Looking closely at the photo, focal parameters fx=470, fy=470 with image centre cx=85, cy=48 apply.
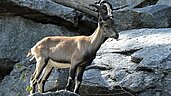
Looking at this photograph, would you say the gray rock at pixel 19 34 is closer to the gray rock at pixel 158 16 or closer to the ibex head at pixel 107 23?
the gray rock at pixel 158 16

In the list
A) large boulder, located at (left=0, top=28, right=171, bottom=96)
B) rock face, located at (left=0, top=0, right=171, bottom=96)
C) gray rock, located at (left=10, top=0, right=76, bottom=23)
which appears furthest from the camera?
gray rock, located at (left=10, top=0, right=76, bottom=23)

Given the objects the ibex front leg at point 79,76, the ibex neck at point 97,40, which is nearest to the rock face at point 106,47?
the ibex front leg at point 79,76

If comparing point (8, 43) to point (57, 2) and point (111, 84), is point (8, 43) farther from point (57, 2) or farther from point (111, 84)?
point (111, 84)

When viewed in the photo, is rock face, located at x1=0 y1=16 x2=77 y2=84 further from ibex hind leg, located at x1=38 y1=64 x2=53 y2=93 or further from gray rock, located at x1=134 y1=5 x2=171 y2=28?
ibex hind leg, located at x1=38 y1=64 x2=53 y2=93

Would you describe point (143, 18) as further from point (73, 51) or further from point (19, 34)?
point (73, 51)

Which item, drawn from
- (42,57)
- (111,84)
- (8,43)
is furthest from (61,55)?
(8,43)

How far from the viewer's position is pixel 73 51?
9.63 metres

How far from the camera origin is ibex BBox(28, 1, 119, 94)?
929 cm

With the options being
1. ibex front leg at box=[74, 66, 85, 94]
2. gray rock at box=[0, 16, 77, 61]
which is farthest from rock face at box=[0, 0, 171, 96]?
ibex front leg at box=[74, 66, 85, 94]

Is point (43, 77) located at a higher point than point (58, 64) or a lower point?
lower

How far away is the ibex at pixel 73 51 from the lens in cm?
929

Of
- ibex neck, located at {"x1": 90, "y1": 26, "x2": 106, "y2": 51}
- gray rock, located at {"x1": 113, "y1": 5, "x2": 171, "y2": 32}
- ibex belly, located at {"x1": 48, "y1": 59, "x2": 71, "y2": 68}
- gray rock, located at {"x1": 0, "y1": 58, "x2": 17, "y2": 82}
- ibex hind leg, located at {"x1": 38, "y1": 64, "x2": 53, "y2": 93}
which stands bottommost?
gray rock, located at {"x1": 0, "y1": 58, "x2": 17, "y2": 82}

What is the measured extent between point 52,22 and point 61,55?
126 inches

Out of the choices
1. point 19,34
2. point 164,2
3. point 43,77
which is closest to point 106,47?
point 43,77
